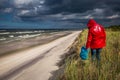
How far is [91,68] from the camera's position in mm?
7875

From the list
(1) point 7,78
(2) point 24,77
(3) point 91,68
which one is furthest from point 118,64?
(1) point 7,78

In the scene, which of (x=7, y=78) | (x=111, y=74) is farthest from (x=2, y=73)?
(x=111, y=74)

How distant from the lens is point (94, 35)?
912 centimetres

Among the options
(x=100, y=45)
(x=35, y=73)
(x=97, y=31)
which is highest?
(x=97, y=31)

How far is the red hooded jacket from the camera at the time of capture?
9.02 metres

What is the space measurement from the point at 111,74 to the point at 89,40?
7.26ft

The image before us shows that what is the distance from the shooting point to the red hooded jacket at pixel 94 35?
902 cm

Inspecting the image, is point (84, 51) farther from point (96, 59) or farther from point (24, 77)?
point (24, 77)

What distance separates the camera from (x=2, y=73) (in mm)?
10945

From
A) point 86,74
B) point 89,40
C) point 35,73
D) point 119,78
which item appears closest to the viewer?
point 119,78

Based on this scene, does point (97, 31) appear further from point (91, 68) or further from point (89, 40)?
point (91, 68)

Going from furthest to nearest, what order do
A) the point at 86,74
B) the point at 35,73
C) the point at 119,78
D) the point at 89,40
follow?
the point at 35,73
the point at 89,40
the point at 86,74
the point at 119,78

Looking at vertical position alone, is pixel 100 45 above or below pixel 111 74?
above

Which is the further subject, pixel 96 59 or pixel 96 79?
pixel 96 59
